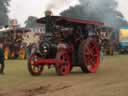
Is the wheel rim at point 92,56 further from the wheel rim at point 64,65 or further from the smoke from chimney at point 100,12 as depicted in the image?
the smoke from chimney at point 100,12

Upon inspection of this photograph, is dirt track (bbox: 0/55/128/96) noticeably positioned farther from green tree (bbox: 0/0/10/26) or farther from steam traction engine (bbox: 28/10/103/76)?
green tree (bbox: 0/0/10/26)

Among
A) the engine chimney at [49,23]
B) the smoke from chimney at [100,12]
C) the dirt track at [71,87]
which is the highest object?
the smoke from chimney at [100,12]

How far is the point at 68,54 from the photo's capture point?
16.0 metres

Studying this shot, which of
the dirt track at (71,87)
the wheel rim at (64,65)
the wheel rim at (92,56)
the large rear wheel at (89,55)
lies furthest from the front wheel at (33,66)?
the wheel rim at (92,56)

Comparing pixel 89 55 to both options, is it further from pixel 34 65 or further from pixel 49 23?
pixel 34 65

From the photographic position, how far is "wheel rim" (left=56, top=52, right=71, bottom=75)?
15234 mm

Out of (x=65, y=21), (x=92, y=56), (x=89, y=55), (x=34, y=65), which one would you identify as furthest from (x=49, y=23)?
(x=92, y=56)

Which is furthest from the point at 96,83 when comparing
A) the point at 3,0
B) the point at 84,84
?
the point at 3,0

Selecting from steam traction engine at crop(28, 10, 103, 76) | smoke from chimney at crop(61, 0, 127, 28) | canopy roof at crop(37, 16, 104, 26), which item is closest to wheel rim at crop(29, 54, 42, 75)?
steam traction engine at crop(28, 10, 103, 76)

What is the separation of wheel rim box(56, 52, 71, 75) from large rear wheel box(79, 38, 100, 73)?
547 millimetres

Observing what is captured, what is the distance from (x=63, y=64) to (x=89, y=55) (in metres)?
1.60

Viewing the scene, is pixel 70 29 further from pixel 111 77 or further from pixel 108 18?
pixel 108 18

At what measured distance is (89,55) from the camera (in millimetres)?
16781

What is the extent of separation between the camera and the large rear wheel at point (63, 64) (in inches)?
599
